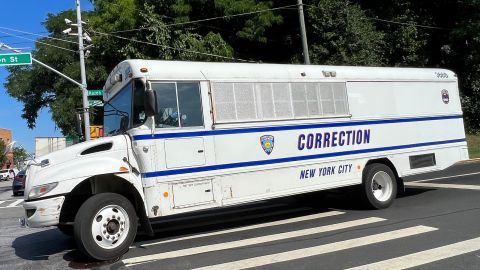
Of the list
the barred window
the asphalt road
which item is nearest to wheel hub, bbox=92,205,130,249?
the asphalt road

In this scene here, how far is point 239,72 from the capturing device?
A: 8.62 metres

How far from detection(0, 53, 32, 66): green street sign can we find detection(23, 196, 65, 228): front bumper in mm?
16843

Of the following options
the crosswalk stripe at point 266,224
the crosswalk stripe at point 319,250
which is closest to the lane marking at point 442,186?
the crosswalk stripe at point 266,224

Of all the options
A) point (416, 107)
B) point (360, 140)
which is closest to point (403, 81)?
point (416, 107)

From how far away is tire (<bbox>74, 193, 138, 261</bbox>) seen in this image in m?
6.99

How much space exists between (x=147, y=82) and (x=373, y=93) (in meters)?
4.87

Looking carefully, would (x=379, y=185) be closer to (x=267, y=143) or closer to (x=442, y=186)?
(x=267, y=143)

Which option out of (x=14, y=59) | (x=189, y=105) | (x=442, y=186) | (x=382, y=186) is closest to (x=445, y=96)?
(x=442, y=186)

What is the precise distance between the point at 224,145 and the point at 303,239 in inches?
77.1

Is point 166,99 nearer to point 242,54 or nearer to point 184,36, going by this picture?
point 184,36

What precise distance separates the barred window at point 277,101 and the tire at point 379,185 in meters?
1.33

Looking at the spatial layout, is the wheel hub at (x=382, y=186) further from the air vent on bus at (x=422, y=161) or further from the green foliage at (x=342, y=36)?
the green foliage at (x=342, y=36)

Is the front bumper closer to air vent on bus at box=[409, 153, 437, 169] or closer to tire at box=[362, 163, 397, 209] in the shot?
tire at box=[362, 163, 397, 209]

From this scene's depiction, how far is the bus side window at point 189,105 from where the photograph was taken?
7.94 meters
